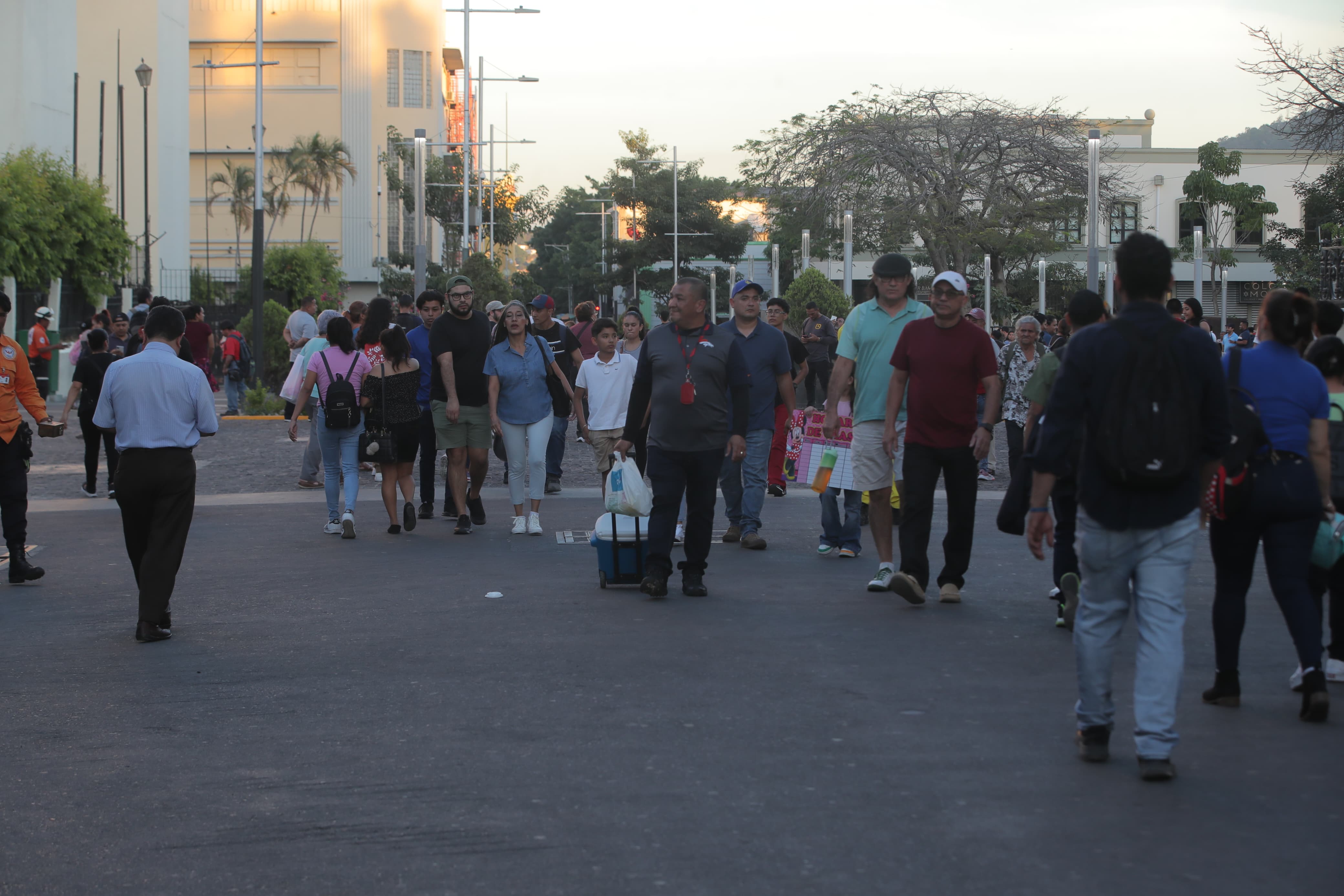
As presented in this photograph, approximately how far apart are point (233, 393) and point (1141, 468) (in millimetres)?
21887

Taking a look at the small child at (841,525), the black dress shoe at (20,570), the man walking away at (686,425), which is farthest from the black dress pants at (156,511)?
the small child at (841,525)

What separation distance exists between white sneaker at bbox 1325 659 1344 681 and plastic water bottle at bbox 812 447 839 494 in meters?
3.85

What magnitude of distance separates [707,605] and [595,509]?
4700 millimetres

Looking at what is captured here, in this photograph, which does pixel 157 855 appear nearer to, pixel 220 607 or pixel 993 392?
pixel 220 607

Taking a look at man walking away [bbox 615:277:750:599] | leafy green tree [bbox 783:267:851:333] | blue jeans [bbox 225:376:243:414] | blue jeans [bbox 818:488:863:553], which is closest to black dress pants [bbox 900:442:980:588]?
man walking away [bbox 615:277:750:599]

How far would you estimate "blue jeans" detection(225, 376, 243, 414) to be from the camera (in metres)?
24.5

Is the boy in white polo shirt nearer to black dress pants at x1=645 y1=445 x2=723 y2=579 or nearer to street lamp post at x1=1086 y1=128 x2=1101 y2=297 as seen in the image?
black dress pants at x1=645 y1=445 x2=723 y2=579

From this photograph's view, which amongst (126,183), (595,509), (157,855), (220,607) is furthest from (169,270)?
(157,855)

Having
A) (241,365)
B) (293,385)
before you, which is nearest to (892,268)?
(293,385)

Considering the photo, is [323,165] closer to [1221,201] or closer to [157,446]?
[1221,201]

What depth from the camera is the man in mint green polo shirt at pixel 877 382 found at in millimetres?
8438

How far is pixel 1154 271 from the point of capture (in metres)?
4.94

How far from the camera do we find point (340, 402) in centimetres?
1127

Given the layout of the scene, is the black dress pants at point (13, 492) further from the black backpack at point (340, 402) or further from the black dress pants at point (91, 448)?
the black dress pants at point (91, 448)
